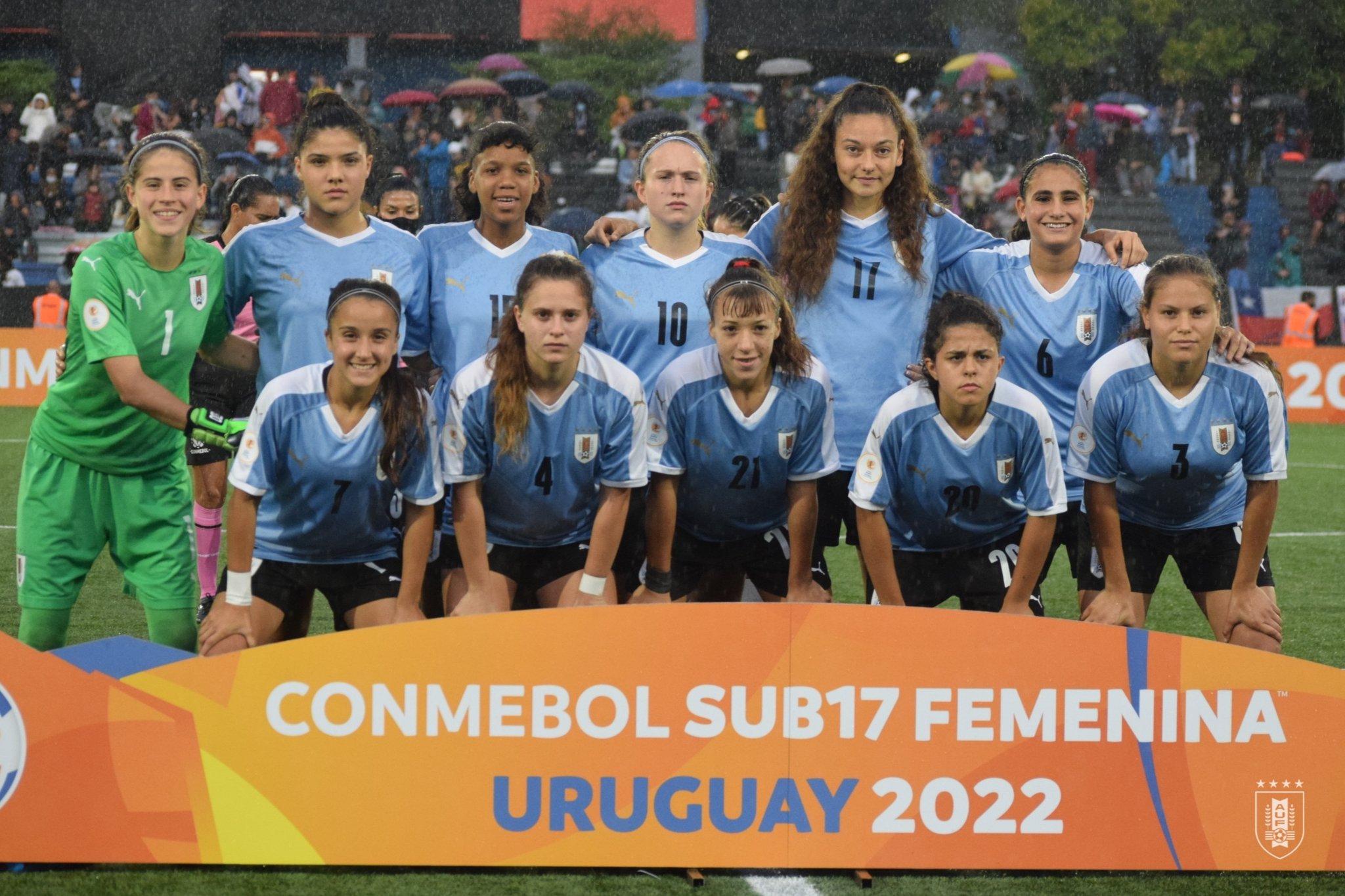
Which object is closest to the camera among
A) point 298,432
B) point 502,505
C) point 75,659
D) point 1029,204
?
point 75,659

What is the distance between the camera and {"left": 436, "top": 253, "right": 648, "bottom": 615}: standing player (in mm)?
4223

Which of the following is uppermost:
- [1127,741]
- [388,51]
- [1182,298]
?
[388,51]

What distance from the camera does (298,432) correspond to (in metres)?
4.11

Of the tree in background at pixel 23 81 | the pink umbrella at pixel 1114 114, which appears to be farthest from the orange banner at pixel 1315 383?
the tree in background at pixel 23 81

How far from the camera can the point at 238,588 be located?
404 centimetres

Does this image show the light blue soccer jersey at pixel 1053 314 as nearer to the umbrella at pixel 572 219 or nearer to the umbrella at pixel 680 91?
the umbrella at pixel 572 219

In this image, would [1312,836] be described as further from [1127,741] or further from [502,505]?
[502,505]

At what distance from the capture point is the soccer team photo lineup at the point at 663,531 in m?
3.43

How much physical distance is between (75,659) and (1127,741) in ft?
7.94

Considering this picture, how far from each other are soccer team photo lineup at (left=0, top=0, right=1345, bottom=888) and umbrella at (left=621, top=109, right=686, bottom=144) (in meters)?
16.7

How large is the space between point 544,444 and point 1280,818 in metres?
2.15

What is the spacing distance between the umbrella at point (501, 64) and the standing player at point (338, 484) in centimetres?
2341

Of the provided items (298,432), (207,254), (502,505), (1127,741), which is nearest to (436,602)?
(502,505)

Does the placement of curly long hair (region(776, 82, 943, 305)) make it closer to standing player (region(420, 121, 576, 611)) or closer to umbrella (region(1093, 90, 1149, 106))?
standing player (region(420, 121, 576, 611))
